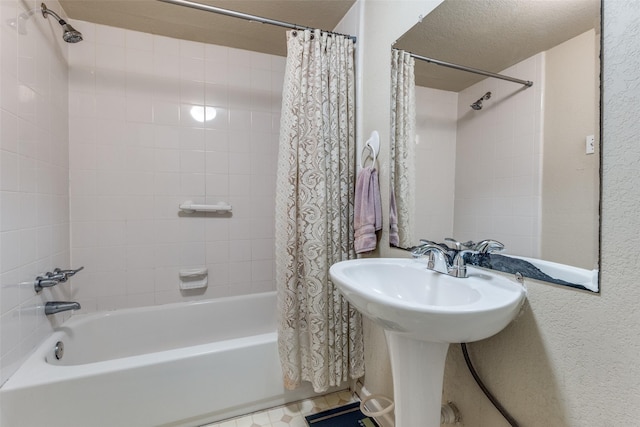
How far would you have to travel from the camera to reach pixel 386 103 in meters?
1.30

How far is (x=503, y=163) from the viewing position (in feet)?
2.89

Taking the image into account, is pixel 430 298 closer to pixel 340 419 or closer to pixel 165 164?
pixel 340 419

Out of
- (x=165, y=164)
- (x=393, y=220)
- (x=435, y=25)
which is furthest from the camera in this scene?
(x=165, y=164)

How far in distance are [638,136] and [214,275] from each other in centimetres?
215

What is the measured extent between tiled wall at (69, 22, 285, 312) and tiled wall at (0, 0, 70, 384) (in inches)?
5.5

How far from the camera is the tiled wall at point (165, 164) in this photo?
5.76 feet

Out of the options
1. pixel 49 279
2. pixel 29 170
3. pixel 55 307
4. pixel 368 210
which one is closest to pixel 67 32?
pixel 29 170

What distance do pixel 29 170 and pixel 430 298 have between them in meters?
1.81

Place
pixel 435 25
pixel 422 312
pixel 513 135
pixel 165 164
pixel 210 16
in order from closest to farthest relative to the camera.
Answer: pixel 422 312 < pixel 513 135 < pixel 435 25 < pixel 210 16 < pixel 165 164

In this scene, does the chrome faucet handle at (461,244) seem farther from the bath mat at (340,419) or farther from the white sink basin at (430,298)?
the bath mat at (340,419)

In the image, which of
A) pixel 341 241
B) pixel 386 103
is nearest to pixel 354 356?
pixel 341 241

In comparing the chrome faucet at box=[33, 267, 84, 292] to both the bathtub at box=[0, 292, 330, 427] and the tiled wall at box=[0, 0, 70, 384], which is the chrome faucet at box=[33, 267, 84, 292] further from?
the bathtub at box=[0, 292, 330, 427]

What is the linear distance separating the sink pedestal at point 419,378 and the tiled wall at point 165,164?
148 centimetres

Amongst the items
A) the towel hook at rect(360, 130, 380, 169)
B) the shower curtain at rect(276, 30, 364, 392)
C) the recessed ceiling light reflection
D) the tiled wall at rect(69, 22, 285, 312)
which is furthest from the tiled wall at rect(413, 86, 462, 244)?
the recessed ceiling light reflection
